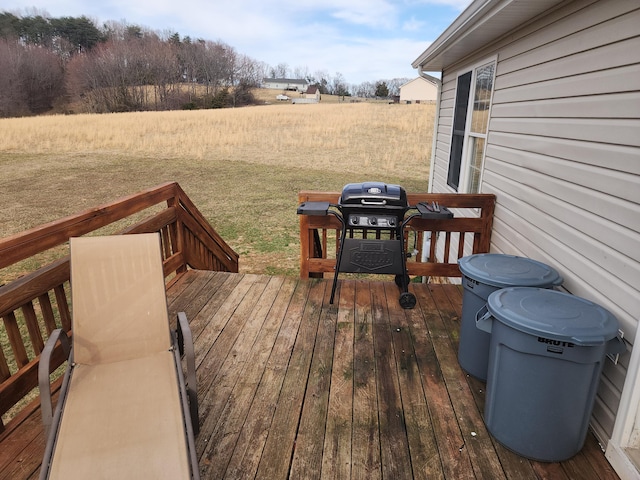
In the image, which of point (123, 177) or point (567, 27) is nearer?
point (567, 27)

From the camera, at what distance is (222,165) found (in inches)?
636

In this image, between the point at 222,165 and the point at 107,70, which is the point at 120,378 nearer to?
the point at 222,165

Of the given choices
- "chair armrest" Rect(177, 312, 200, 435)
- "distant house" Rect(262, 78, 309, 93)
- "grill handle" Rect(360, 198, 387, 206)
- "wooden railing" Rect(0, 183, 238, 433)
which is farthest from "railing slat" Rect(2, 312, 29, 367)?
"distant house" Rect(262, 78, 309, 93)

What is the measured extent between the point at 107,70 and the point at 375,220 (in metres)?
53.7

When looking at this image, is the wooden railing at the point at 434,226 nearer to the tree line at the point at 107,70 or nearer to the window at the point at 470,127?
the window at the point at 470,127

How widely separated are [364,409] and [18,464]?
1.70 metres

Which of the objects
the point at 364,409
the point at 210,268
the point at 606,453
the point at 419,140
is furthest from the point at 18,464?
the point at 419,140

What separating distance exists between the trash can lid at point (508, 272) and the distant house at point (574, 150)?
0.18 meters

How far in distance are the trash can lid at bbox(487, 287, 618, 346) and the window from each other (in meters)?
2.71

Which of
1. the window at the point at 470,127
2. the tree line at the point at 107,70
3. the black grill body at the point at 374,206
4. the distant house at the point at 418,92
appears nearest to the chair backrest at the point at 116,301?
the black grill body at the point at 374,206

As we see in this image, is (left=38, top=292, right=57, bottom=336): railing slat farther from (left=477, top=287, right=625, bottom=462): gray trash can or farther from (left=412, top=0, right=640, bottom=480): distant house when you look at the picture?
(left=412, top=0, right=640, bottom=480): distant house

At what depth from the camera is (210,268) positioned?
4836 millimetres

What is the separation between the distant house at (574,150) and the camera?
1.88 m

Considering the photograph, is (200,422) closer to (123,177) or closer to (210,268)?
(210,268)
